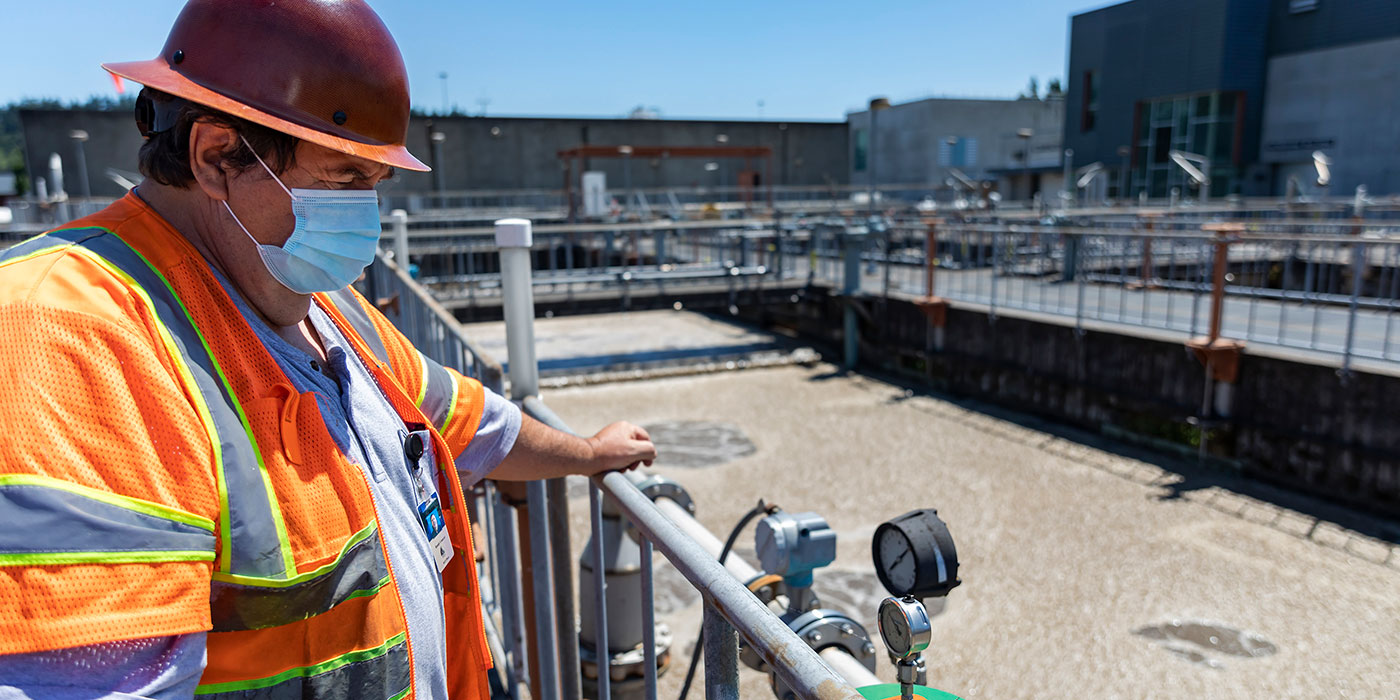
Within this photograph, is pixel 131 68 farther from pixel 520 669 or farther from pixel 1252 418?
pixel 1252 418

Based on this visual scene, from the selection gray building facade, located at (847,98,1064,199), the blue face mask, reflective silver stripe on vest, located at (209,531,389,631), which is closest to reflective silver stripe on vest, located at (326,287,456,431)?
the blue face mask

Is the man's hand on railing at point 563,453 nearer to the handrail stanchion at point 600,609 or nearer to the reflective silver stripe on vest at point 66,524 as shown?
the handrail stanchion at point 600,609

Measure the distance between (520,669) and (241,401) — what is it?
2.34m

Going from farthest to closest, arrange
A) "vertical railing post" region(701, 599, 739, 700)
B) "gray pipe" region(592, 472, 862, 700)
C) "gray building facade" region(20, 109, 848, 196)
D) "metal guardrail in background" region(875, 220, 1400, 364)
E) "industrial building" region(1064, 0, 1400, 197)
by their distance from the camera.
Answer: "gray building facade" region(20, 109, 848, 196) < "industrial building" region(1064, 0, 1400, 197) < "metal guardrail in background" region(875, 220, 1400, 364) < "vertical railing post" region(701, 599, 739, 700) < "gray pipe" region(592, 472, 862, 700)

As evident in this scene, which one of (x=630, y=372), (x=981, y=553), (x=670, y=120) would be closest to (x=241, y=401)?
(x=981, y=553)

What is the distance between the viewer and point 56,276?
1.00 metres

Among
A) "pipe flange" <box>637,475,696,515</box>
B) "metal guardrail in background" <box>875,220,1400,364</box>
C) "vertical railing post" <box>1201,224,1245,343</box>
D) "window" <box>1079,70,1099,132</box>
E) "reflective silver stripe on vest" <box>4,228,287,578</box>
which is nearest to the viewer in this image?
"reflective silver stripe on vest" <box>4,228,287,578</box>

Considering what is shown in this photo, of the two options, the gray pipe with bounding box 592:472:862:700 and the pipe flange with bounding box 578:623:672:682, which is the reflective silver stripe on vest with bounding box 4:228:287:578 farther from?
the pipe flange with bounding box 578:623:672:682

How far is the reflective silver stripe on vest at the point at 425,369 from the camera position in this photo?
1.69 meters

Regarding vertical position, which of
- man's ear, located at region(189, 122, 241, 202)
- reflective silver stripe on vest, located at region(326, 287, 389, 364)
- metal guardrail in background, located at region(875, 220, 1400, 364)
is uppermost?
man's ear, located at region(189, 122, 241, 202)

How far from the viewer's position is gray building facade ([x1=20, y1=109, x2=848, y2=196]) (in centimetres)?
3453

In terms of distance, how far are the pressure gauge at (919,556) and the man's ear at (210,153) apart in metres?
1.42

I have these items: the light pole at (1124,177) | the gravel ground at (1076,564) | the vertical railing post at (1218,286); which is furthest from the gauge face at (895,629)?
the light pole at (1124,177)

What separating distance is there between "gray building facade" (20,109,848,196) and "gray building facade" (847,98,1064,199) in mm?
3741
